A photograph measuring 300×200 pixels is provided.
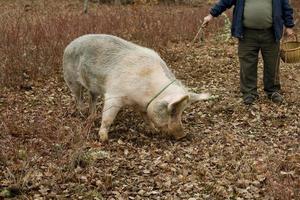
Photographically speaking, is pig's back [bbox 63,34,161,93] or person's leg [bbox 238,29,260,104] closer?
pig's back [bbox 63,34,161,93]

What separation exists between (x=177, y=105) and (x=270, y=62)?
2848mm

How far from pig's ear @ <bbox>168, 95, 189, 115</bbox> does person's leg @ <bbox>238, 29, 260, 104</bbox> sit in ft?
7.97

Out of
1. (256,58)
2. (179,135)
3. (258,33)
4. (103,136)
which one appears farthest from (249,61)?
(103,136)

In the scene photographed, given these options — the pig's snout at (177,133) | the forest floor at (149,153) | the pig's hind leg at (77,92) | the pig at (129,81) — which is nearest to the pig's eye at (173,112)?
the pig at (129,81)

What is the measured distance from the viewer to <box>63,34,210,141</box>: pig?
557cm

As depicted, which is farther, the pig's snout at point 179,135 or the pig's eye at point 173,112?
the pig's snout at point 179,135

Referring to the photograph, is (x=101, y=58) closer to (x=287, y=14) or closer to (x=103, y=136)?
(x=103, y=136)

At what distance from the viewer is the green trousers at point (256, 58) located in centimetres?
743

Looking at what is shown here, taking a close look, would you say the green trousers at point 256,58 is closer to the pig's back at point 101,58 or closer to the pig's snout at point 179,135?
the pig's back at point 101,58

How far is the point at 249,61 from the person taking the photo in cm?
764

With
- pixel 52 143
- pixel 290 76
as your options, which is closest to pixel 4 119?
pixel 52 143

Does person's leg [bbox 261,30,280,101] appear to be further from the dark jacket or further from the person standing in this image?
the dark jacket

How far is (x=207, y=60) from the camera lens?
10859mm

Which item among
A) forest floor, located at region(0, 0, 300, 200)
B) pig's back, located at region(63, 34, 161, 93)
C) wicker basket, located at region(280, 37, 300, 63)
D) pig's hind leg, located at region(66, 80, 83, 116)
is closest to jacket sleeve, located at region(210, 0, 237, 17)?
wicker basket, located at region(280, 37, 300, 63)
